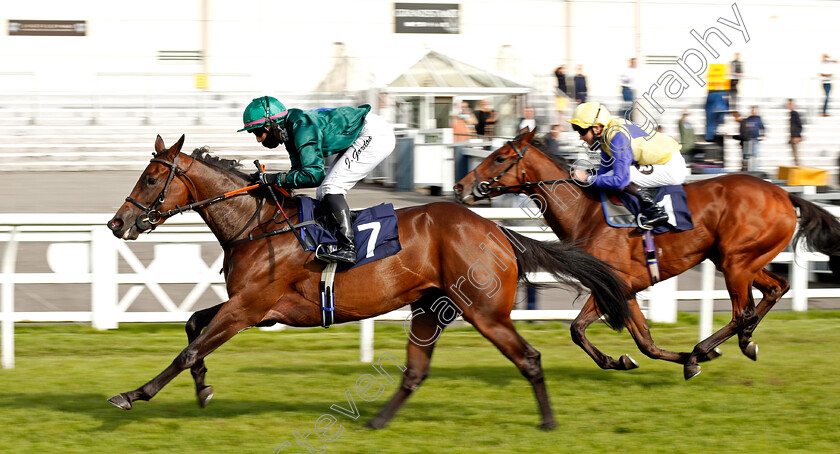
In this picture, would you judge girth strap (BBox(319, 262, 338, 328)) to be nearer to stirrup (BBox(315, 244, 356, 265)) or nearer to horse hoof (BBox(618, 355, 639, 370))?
stirrup (BBox(315, 244, 356, 265))

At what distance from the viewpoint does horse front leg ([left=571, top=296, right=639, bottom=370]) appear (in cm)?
555

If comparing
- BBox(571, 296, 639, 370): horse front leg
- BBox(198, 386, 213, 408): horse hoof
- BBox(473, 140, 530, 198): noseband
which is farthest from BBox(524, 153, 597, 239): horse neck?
BBox(198, 386, 213, 408): horse hoof

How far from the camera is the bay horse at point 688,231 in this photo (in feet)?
19.3

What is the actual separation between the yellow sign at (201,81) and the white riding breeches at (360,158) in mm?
17339

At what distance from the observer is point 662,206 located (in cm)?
589

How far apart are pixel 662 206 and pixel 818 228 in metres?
1.30

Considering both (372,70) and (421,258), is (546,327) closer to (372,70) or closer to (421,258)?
(421,258)

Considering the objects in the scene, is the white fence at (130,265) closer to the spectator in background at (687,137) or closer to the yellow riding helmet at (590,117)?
the yellow riding helmet at (590,117)

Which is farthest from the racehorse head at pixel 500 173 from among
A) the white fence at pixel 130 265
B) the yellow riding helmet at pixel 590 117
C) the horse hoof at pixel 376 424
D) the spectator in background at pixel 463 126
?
the spectator in background at pixel 463 126

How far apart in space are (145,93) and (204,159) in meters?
16.0

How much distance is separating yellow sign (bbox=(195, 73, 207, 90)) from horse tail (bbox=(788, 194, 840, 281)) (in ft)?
57.1

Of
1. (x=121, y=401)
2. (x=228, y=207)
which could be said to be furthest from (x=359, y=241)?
(x=121, y=401)

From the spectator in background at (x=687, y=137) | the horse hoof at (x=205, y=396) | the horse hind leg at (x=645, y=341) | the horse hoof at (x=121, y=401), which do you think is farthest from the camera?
the spectator in background at (x=687, y=137)

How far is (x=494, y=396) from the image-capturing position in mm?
5504
